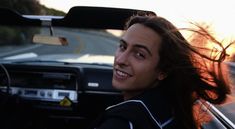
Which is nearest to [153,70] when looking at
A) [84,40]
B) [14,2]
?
[14,2]

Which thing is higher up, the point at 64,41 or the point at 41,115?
the point at 64,41

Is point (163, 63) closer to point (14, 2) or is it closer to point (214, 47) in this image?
point (214, 47)

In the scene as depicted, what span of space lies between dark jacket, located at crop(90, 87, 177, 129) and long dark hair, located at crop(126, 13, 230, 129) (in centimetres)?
7

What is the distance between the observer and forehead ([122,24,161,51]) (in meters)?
2.43

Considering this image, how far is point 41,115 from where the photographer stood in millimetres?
5766

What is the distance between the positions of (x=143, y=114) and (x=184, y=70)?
320mm

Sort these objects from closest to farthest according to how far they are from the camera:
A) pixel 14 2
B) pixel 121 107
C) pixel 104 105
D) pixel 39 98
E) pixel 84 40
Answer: pixel 121 107, pixel 39 98, pixel 104 105, pixel 14 2, pixel 84 40

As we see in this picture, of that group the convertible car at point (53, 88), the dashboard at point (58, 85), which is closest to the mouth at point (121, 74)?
the convertible car at point (53, 88)

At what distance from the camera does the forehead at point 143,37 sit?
7.96ft

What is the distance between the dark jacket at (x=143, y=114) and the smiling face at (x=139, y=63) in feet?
0.20

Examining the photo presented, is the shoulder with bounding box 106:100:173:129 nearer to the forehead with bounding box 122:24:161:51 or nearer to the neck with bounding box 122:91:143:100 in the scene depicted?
the neck with bounding box 122:91:143:100

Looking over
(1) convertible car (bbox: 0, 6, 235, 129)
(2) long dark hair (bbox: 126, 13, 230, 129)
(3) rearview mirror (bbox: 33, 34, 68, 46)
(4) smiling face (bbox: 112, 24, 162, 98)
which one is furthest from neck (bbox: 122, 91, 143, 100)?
(1) convertible car (bbox: 0, 6, 235, 129)

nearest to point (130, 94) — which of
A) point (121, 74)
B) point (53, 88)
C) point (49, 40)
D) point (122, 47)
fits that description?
point (121, 74)

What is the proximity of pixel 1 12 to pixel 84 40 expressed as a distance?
13.4 metres
